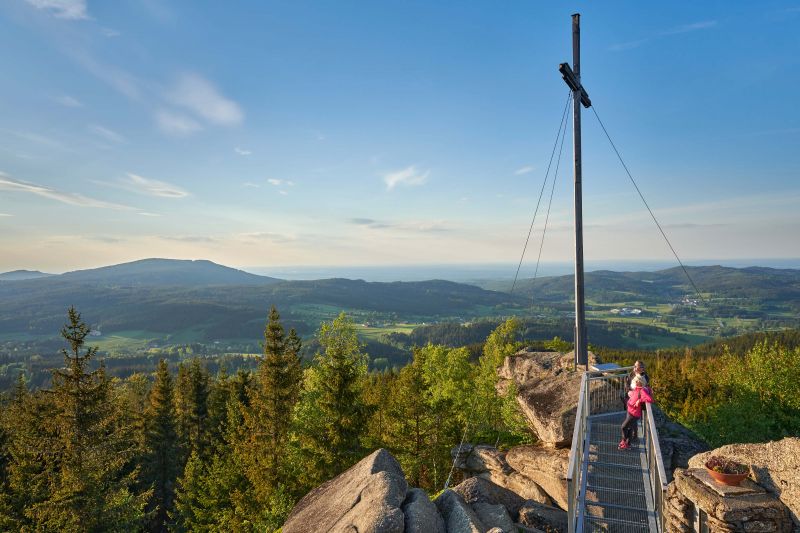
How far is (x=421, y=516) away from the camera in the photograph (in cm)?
1059

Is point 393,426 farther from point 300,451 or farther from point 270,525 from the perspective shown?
point 270,525

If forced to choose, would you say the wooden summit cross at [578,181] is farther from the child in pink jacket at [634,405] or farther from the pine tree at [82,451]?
the pine tree at [82,451]

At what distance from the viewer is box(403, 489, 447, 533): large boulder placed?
1029 centimetres

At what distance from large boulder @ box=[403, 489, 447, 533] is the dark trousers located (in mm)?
6736

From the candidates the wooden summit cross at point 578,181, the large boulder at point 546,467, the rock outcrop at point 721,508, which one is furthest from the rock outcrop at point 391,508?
the wooden summit cross at point 578,181

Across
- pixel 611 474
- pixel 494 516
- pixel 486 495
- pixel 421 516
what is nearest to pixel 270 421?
pixel 486 495

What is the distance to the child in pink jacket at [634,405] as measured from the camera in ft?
41.9

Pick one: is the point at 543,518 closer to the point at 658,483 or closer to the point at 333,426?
the point at 658,483

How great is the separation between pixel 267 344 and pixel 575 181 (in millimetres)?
23321

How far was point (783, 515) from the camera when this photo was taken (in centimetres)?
784

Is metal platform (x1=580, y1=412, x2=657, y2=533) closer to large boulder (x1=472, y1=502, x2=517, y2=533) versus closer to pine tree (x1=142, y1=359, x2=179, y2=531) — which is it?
large boulder (x1=472, y1=502, x2=517, y2=533)

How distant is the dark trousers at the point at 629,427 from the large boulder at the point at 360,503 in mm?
7431

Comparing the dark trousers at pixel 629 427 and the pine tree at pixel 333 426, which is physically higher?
the dark trousers at pixel 629 427

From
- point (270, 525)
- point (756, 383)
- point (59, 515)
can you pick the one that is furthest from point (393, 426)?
point (756, 383)
